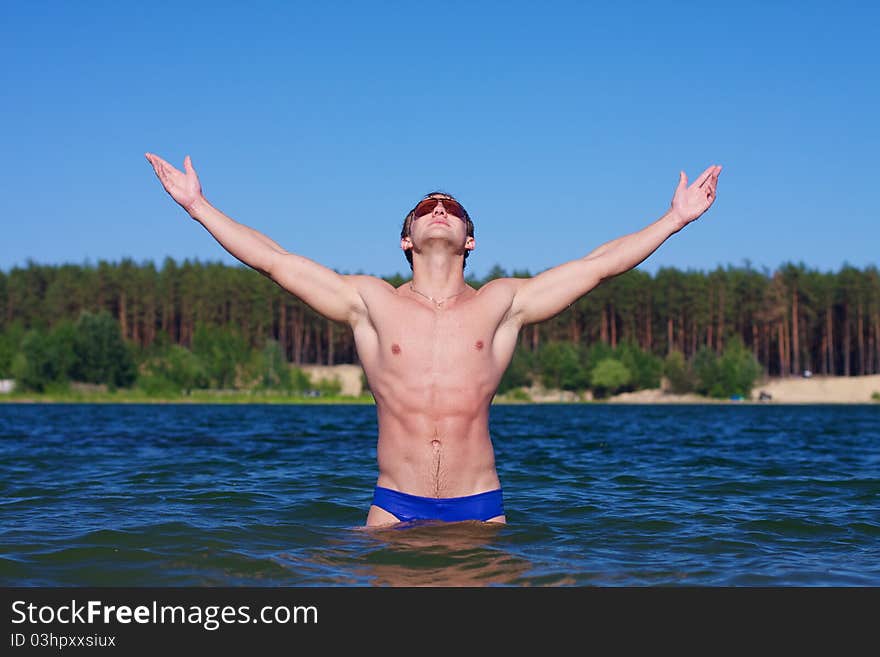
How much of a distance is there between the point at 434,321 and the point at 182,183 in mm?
1979

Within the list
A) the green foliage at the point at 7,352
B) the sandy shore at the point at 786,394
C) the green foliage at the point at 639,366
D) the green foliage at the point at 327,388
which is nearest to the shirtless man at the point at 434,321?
the green foliage at the point at 327,388

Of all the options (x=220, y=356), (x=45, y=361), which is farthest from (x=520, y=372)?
(x=45, y=361)

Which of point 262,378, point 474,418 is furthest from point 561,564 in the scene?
point 262,378

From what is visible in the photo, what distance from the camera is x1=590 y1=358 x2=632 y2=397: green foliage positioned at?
92688mm

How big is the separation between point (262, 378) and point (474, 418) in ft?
279

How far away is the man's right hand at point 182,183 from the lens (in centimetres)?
609

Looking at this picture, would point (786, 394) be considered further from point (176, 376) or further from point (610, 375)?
point (176, 376)

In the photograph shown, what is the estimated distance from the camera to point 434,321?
6020 millimetres

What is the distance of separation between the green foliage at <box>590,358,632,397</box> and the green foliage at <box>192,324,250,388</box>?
119 feet

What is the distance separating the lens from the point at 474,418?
607 centimetres

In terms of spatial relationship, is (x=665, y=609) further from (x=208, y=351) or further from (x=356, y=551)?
(x=208, y=351)

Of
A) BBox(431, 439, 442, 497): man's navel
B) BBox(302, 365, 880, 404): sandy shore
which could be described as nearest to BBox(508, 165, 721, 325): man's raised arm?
BBox(431, 439, 442, 497): man's navel

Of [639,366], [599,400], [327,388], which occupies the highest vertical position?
[639,366]

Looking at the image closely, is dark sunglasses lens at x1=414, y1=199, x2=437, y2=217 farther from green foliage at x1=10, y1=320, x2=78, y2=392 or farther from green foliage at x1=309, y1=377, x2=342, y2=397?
green foliage at x1=309, y1=377, x2=342, y2=397
